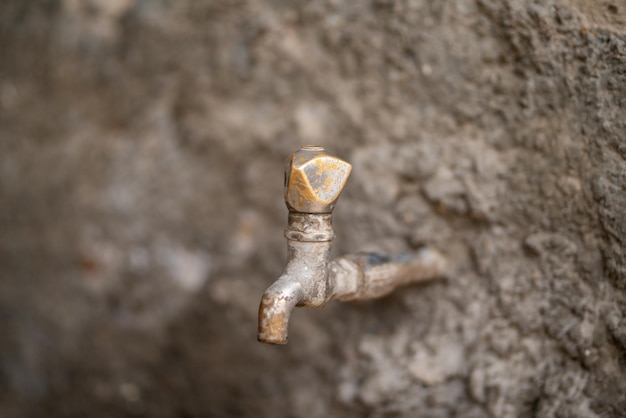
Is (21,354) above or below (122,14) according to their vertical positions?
below

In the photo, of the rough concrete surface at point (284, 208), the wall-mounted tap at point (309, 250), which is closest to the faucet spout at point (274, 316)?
the wall-mounted tap at point (309, 250)

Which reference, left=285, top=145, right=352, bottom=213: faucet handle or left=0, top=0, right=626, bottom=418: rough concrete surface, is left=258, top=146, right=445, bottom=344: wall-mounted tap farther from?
left=0, top=0, right=626, bottom=418: rough concrete surface

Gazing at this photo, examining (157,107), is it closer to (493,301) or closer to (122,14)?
(122,14)

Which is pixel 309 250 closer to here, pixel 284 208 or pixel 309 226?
pixel 309 226

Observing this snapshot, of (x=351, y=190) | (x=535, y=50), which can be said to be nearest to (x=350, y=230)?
(x=351, y=190)

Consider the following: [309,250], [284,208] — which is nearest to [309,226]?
[309,250]

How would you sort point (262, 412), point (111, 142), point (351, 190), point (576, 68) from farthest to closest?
1. point (111, 142)
2. point (262, 412)
3. point (351, 190)
4. point (576, 68)

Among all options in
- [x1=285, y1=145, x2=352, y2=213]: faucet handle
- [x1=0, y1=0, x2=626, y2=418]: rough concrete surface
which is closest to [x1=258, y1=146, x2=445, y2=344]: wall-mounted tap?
[x1=285, y1=145, x2=352, y2=213]: faucet handle

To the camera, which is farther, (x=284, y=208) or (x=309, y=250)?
(x=284, y=208)
